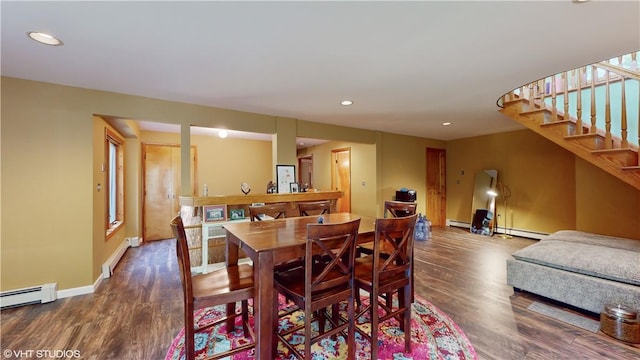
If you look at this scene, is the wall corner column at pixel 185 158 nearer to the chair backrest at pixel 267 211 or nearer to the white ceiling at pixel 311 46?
the white ceiling at pixel 311 46

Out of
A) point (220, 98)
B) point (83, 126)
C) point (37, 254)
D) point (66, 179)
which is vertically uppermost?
point (220, 98)

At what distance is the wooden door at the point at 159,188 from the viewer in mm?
5309

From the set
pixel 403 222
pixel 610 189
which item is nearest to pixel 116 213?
pixel 403 222

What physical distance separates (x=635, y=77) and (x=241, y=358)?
517 centimetres

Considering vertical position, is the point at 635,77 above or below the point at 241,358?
above

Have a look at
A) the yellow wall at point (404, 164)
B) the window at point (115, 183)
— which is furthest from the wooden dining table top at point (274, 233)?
the yellow wall at point (404, 164)

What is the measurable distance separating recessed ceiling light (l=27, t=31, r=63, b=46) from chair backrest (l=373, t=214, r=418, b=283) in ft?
9.00

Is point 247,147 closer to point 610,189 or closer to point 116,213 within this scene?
point 116,213

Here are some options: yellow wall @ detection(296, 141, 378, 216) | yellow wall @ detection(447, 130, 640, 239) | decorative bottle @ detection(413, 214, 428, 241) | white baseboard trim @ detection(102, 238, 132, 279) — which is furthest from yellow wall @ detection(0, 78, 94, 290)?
Result: yellow wall @ detection(447, 130, 640, 239)

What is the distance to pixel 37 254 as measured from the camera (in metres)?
2.80

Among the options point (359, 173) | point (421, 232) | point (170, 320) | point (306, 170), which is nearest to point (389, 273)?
point (170, 320)

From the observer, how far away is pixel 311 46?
2.11 meters

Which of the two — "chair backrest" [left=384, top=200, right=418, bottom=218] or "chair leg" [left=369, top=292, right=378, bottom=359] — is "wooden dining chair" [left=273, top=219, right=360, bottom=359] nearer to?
"chair leg" [left=369, top=292, right=378, bottom=359]

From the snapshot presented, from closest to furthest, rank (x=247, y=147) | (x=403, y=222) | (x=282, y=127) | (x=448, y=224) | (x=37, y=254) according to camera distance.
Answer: (x=403, y=222), (x=37, y=254), (x=282, y=127), (x=247, y=147), (x=448, y=224)
